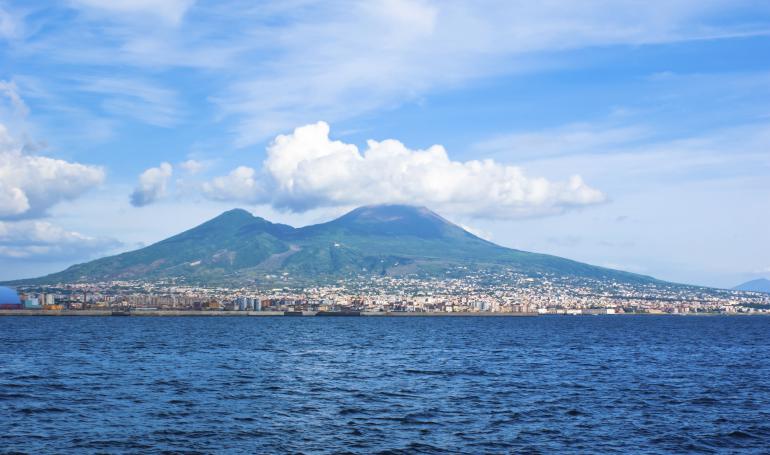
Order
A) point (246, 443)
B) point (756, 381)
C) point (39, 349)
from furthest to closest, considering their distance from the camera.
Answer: point (39, 349) < point (756, 381) < point (246, 443)

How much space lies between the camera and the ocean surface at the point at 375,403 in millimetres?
42969

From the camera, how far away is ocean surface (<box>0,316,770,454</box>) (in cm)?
4297

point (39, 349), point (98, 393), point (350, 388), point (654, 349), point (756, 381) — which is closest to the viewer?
point (98, 393)

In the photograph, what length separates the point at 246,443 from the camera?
42188 mm

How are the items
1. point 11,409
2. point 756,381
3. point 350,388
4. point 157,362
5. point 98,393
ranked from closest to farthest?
point 11,409
point 98,393
point 350,388
point 756,381
point 157,362

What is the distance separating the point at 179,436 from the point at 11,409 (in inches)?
609

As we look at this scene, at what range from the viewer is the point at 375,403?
56.9 metres

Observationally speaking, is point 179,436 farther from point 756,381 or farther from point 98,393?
point 756,381

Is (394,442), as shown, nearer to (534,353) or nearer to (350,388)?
(350,388)

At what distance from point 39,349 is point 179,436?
69539 millimetres

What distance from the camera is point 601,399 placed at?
60.2 metres

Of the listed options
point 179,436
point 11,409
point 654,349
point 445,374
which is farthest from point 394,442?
point 654,349

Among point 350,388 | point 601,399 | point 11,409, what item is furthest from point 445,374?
point 11,409

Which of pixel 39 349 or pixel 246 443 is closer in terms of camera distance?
pixel 246 443
